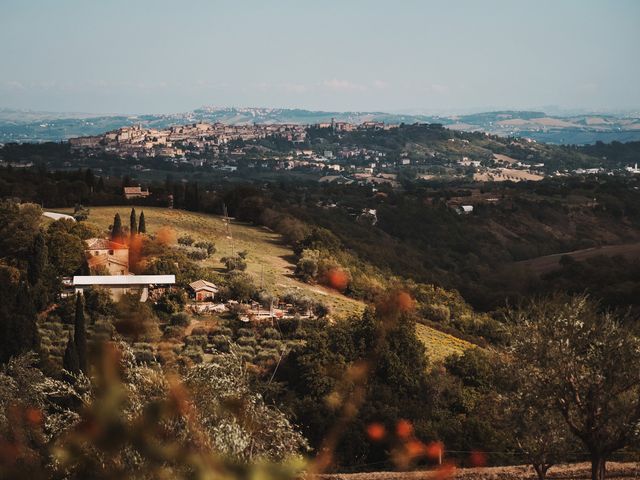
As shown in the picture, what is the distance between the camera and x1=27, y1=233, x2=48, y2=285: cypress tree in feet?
79.2

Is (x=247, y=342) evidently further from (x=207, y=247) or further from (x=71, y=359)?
(x=207, y=247)

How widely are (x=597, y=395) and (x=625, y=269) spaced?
1316 inches

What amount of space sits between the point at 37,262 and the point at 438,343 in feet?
44.4

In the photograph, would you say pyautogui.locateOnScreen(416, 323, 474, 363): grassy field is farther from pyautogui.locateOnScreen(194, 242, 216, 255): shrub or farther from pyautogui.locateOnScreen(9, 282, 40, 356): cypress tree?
pyautogui.locateOnScreen(9, 282, 40, 356): cypress tree

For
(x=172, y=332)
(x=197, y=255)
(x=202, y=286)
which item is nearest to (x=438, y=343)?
(x=202, y=286)

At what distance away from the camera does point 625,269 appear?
138 feet

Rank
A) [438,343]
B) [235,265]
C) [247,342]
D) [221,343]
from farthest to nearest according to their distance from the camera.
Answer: [235,265]
[438,343]
[247,342]
[221,343]

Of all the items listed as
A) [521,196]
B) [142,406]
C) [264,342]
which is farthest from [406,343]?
[521,196]

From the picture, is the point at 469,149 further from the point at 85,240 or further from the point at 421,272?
the point at 85,240

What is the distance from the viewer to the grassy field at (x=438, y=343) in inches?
945

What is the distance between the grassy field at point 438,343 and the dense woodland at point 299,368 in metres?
0.96

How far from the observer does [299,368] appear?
1936 centimetres

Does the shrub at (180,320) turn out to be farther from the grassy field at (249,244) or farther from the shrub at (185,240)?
the shrub at (185,240)

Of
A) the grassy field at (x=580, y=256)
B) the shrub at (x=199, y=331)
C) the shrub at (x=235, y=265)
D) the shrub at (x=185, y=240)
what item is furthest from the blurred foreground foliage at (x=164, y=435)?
the grassy field at (x=580, y=256)
